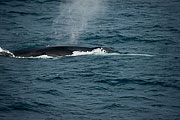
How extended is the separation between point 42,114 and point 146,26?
23318mm

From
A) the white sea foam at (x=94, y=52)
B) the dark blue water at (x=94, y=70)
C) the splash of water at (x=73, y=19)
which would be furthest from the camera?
the splash of water at (x=73, y=19)

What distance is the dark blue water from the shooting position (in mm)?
18578

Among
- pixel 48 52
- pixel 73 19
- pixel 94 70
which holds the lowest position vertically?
pixel 94 70

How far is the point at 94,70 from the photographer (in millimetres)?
24656

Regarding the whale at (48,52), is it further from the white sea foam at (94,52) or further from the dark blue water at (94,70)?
the dark blue water at (94,70)

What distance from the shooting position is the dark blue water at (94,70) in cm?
1858

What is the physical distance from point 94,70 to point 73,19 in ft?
65.1

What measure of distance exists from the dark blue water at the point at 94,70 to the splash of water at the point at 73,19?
0.10 meters

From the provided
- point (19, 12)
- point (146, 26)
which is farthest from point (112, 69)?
point (19, 12)

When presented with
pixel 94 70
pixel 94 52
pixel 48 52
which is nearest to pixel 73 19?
pixel 94 52

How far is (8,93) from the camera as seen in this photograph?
800 inches

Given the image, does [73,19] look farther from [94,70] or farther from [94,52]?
[94,70]

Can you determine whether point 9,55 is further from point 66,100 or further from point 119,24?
point 119,24

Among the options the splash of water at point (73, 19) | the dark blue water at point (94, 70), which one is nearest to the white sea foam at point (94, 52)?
the dark blue water at point (94, 70)
